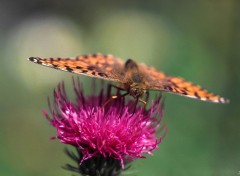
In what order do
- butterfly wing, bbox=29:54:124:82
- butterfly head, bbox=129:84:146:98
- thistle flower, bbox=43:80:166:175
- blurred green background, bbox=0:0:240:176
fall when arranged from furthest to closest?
blurred green background, bbox=0:0:240:176, butterfly head, bbox=129:84:146:98, thistle flower, bbox=43:80:166:175, butterfly wing, bbox=29:54:124:82

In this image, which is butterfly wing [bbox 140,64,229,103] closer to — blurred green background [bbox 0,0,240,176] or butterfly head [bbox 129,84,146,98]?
butterfly head [bbox 129,84,146,98]

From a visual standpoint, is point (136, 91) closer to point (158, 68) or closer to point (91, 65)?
point (91, 65)

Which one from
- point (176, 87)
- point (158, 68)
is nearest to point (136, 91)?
point (176, 87)

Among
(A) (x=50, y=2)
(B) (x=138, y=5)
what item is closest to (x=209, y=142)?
(B) (x=138, y=5)

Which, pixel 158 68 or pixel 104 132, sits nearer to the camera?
pixel 104 132

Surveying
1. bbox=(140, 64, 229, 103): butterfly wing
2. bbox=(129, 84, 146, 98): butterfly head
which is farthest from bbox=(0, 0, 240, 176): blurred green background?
bbox=(129, 84, 146, 98): butterfly head

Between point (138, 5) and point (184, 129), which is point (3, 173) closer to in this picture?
point (184, 129)

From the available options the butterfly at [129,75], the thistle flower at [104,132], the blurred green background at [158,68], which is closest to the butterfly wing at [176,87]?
the butterfly at [129,75]

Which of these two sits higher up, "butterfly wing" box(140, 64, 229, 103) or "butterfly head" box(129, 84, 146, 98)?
"butterfly wing" box(140, 64, 229, 103)

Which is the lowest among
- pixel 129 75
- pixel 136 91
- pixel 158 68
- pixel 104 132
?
pixel 104 132
